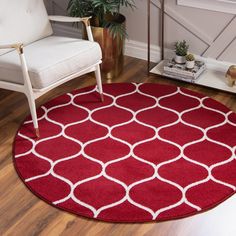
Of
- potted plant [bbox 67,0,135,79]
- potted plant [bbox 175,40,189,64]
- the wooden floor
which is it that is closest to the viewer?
the wooden floor

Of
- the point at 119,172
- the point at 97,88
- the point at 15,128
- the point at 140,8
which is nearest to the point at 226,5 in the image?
the point at 140,8

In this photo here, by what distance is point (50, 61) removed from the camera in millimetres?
2682

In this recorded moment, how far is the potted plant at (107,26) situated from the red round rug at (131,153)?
0.22 m

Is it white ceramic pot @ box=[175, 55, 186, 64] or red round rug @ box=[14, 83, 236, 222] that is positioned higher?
white ceramic pot @ box=[175, 55, 186, 64]

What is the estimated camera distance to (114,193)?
235cm

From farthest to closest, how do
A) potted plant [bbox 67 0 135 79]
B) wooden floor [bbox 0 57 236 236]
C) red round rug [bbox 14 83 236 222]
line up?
1. potted plant [bbox 67 0 135 79]
2. red round rug [bbox 14 83 236 222]
3. wooden floor [bbox 0 57 236 236]

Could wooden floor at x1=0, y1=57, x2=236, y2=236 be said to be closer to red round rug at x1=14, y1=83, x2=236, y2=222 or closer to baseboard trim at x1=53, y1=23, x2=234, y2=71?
red round rug at x1=14, y1=83, x2=236, y2=222

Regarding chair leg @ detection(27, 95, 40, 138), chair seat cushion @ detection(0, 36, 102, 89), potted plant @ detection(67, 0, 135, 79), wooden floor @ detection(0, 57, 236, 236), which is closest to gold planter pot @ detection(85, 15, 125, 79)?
potted plant @ detection(67, 0, 135, 79)

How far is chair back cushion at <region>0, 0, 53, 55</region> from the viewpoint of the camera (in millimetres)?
2924

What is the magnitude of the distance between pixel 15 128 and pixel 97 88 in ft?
2.22

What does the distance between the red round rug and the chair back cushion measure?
1.56 ft

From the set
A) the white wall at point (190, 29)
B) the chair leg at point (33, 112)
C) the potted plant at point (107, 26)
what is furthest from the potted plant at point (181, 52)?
Result: the chair leg at point (33, 112)

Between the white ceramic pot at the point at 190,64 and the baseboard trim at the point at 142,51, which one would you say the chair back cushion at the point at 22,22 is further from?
the white ceramic pot at the point at 190,64

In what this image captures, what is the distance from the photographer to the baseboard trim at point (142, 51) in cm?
337
